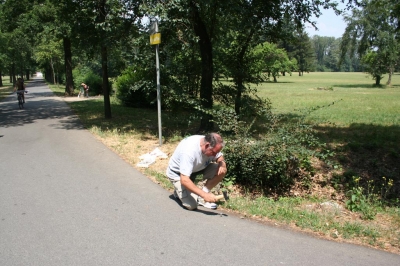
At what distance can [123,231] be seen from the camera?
3.89 metres

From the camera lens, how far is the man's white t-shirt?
4.25 m

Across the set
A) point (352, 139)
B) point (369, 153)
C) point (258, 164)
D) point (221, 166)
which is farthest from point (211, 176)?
point (352, 139)

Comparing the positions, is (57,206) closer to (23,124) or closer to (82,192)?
(82,192)

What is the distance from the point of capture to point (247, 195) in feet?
19.4

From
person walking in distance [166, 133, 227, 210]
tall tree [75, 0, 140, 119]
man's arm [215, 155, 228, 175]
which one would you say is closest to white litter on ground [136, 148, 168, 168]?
person walking in distance [166, 133, 227, 210]

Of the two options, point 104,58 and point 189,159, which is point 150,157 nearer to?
point 189,159

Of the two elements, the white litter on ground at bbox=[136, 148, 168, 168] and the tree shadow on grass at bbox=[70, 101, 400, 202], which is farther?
the tree shadow on grass at bbox=[70, 101, 400, 202]

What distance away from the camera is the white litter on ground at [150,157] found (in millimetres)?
6879

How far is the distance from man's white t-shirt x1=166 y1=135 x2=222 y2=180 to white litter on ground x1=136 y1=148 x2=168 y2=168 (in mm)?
2234

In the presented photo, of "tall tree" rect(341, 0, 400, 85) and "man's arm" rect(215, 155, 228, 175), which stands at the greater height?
"tall tree" rect(341, 0, 400, 85)

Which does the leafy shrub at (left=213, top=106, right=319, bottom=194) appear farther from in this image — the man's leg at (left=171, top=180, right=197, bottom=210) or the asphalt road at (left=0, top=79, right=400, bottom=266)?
the man's leg at (left=171, top=180, right=197, bottom=210)

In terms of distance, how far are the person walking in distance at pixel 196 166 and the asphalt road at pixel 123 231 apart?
0.22 meters

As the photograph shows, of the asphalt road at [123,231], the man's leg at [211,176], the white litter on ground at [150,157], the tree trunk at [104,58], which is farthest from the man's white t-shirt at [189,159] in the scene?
the tree trunk at [104,58]

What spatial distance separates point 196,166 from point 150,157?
292 cm
